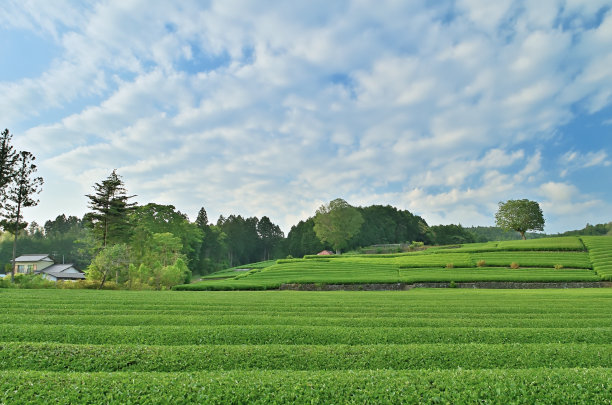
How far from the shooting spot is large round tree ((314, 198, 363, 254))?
7219 cm

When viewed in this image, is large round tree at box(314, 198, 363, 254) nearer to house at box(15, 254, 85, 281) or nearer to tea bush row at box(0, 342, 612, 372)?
house at box(15, 254, 85, 281)

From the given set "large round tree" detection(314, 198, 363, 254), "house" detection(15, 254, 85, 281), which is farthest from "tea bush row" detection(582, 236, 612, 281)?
"house" detection(15, 254, 85, 281)

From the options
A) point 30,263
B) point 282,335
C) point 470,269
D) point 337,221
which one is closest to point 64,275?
point 30,263

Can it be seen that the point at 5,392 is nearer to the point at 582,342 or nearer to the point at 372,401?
the point at 372,401

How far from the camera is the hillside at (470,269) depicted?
32.6 metres

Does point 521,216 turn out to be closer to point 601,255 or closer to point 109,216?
point 601,255

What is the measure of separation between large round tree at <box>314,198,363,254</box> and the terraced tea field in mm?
58593

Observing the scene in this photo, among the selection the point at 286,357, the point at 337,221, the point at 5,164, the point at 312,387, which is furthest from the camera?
the point at 337,221

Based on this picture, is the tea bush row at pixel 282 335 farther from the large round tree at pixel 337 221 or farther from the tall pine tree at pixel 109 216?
the large round tree at pixel 337 221

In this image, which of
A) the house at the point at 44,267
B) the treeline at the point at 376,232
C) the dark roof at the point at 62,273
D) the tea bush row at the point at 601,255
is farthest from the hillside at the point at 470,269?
the treeline at the point at 376,232

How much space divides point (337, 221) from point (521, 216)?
3742 centimetres

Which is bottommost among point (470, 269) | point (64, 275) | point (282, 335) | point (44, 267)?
point (64, 275)

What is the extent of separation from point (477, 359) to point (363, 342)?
2987 mm

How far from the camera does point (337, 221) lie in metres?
72.1
